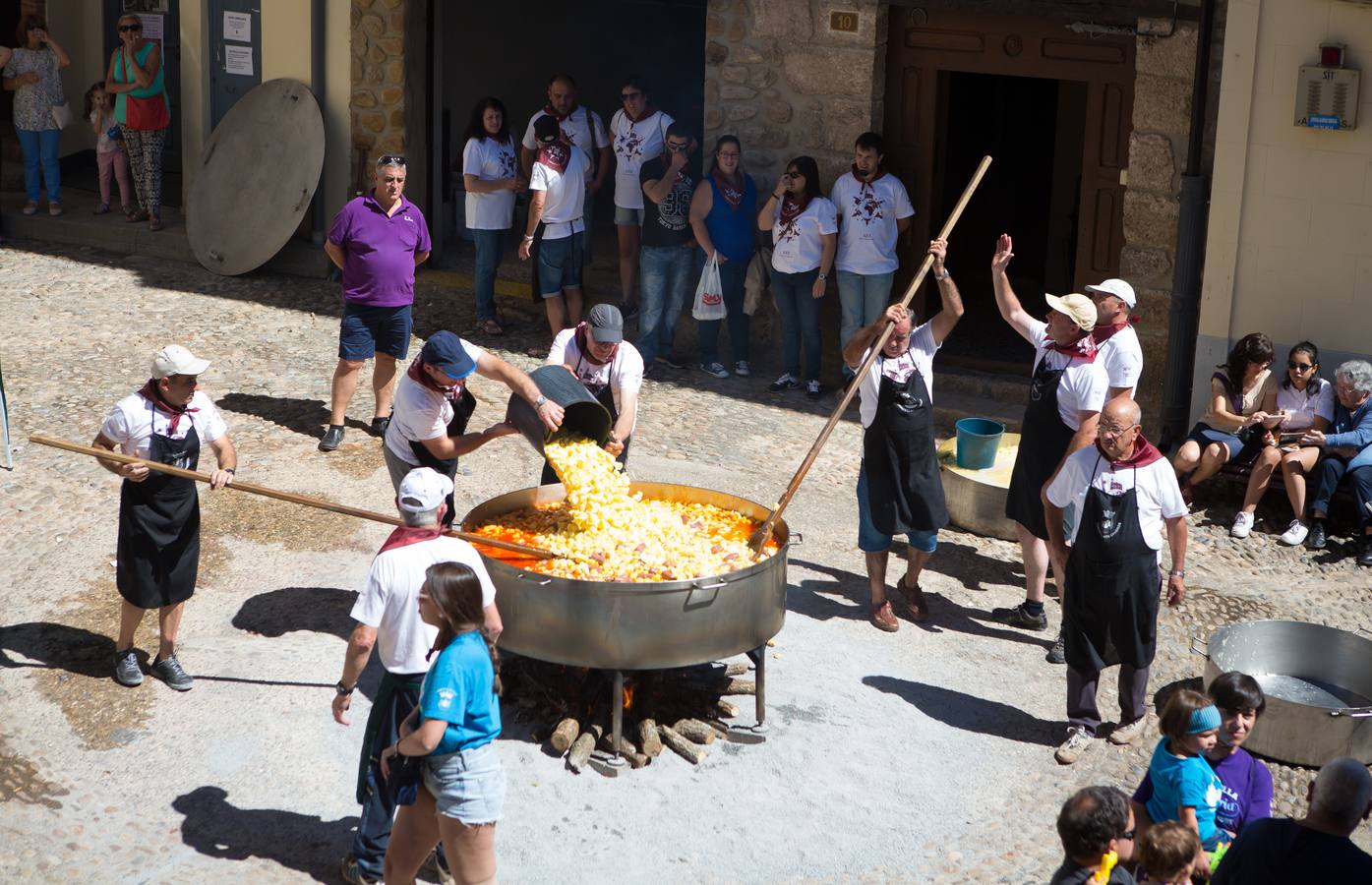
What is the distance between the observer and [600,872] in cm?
634

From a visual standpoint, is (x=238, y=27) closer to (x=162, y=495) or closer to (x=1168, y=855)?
(x=162, y=495)

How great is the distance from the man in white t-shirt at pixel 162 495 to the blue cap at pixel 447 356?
0.98m

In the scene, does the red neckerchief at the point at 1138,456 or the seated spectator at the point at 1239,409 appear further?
the seated spectator at the point at 1239,409

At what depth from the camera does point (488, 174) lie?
1274 centimetres

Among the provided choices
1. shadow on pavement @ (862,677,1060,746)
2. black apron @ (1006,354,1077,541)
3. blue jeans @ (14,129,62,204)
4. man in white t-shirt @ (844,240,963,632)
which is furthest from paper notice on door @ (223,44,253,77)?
shadow on pavement @ (862,677,1060,746)

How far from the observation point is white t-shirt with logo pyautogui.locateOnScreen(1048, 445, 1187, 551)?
7.05 meters

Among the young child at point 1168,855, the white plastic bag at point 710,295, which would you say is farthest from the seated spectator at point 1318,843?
the white plastic bag at point 710,295

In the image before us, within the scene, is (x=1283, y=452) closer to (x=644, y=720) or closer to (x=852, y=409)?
(x=852, y=409)

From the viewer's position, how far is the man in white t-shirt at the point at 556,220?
12.3m

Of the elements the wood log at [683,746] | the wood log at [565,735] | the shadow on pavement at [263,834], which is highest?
the wood log at [565,735]

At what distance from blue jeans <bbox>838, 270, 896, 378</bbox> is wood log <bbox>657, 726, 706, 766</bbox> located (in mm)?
5123

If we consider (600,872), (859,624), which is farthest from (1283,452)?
(600,872)

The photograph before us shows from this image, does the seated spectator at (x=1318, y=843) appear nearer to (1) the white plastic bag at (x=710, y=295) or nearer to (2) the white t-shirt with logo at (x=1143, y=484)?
(2) the white t-shirt with logo at (x=1143, y=484)

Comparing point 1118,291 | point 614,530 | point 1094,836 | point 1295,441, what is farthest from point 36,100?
point 1094,836
